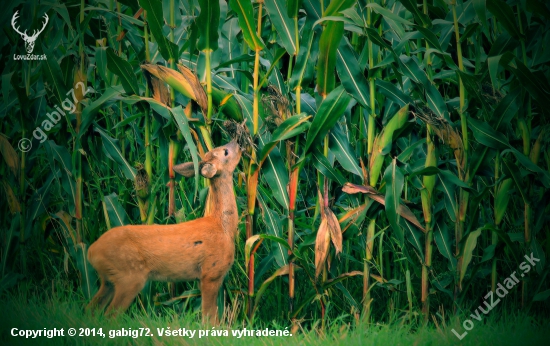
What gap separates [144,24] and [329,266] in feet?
7.69

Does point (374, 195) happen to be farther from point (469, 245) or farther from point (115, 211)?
point (115, 211)

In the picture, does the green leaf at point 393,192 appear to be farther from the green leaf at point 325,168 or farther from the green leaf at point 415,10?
the green leaf at point 415,10

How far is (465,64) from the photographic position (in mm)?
4695

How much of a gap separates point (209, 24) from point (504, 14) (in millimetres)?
2146

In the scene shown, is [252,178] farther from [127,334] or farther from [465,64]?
[465,64]

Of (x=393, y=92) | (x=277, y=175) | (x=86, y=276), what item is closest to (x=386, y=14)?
(x=393, y=92)

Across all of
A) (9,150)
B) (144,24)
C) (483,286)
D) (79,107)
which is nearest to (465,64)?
(483,286)

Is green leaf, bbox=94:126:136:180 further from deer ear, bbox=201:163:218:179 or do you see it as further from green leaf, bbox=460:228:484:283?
green leaf, bbox=460:228:484:283

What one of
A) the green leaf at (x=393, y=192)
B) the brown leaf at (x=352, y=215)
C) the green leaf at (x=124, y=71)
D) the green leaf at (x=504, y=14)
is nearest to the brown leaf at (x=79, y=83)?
the green leaf at (x=124, y=71)

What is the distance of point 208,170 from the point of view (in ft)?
13.7

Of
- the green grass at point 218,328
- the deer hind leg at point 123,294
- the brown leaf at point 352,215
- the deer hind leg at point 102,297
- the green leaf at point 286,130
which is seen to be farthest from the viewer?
the brown leaf at point 352,215

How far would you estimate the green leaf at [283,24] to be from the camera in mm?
4438

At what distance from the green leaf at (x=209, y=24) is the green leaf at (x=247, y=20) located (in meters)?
0.15

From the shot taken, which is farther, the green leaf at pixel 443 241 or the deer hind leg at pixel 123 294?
the green leaf at pixel 443 241
